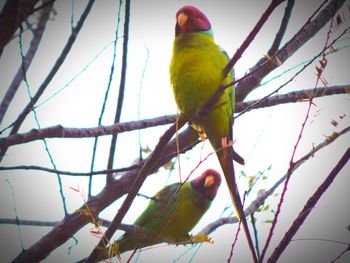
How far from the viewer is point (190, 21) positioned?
3.03 m

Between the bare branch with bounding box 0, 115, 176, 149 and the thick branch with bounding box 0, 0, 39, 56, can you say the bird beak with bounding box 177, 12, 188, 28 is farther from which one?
the thick branch with bounding box 0, 0, 39, 56

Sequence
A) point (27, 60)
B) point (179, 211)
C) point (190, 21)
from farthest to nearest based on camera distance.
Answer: point (179, 211) → point (190, 21) → point (27, 60)

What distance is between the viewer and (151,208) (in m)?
3.78

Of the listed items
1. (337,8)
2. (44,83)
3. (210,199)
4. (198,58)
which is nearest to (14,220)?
(44,83)

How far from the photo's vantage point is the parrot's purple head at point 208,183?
160 inches

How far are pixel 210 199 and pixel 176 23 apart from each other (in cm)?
200

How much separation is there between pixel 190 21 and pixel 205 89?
0.93 m

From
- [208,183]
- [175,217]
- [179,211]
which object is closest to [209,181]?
[208,183]

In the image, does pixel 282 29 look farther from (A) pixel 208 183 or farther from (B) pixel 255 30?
(A) pixel 208 183

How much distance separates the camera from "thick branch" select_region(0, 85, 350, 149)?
1.91 m

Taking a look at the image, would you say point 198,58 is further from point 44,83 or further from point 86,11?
point 44,83

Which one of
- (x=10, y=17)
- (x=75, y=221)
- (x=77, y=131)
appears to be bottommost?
(x=75, y=221)

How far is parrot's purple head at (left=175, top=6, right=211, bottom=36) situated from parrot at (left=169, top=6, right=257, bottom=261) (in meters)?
0.22

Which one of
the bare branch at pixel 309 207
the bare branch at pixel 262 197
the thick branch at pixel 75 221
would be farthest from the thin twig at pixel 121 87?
the bare branch at pixel 309 207
